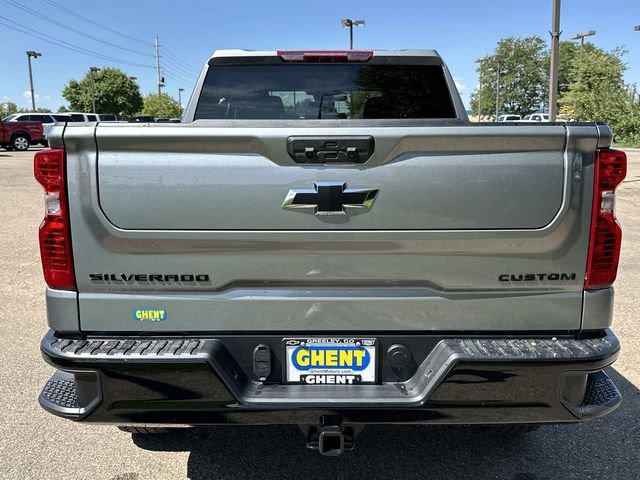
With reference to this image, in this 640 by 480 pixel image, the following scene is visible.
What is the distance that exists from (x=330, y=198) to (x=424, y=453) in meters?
1.71

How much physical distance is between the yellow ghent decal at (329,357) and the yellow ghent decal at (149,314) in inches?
22.1

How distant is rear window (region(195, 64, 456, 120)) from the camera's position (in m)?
3.79

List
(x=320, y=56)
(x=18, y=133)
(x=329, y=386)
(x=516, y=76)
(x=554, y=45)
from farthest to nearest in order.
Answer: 1. (x=516, y=76)
2. (x=18, y=133)
3. (x=554, y=45)
4. (x=320, y=56)
5. (x=329, y=386)

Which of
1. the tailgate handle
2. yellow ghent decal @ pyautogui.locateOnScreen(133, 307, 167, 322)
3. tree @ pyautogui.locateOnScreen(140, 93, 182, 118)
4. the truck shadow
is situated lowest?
the truck shadow

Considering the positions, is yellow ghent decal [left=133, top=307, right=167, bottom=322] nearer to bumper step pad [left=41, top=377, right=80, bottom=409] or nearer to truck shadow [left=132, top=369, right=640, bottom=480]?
bumper step pad [left=41, top=377, right=80, bottom=409]

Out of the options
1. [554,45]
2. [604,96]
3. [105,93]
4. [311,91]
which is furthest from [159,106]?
[311,91]

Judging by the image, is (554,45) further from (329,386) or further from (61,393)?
(61,393)

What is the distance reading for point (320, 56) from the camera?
349 cm

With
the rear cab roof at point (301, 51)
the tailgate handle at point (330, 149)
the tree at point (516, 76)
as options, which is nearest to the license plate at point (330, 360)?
the tailgate handle at point (330, 149)

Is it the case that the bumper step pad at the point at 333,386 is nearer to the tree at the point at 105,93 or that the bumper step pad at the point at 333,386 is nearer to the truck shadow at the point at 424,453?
the truck shadow at the point at 424,453

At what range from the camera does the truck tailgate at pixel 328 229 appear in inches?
87.0

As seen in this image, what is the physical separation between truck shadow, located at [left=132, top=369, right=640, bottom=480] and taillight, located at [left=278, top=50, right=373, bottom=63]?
2.23m

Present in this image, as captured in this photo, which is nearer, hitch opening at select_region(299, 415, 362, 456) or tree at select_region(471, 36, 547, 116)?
hitch opening at select_region(299, 415, 362, 456)

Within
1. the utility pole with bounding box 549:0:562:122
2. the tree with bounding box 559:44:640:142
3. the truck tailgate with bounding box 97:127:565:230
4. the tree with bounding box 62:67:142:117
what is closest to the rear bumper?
the truck tailgate with bounding box 97:127:565:230
